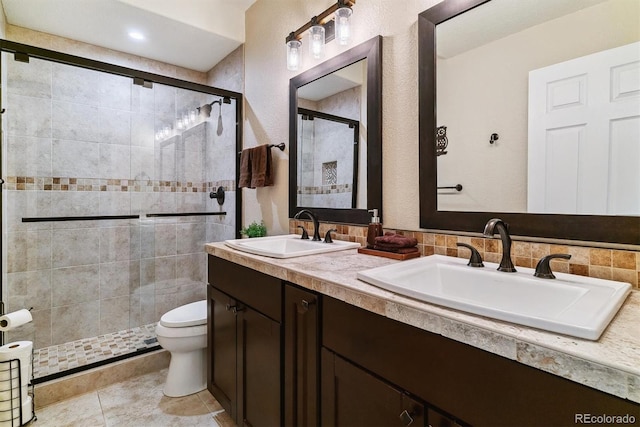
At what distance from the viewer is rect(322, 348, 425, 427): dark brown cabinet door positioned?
758 millimetres

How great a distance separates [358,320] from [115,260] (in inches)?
99.0

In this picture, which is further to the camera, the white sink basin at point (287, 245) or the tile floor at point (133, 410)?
the tile floor at point (133, 410)

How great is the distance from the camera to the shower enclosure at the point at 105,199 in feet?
7.43

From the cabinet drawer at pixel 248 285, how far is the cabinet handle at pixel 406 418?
0.57 m

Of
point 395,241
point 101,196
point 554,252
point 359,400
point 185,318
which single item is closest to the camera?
point 359,400

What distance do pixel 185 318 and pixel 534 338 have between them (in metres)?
1.91

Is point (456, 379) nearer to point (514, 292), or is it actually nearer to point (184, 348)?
point (514, 292)

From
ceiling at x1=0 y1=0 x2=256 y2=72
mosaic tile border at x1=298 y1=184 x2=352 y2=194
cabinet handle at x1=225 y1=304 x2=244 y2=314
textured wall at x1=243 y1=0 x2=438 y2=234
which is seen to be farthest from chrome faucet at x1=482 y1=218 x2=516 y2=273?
ceiling at x1=0 y1=0 x2=256 y2=72

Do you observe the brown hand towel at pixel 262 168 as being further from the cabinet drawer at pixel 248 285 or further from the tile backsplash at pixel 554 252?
the tile backsplash at pixel 554 252

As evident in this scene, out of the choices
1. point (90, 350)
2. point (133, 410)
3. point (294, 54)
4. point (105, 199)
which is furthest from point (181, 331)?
point (294, 54)

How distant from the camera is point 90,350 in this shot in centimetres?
231

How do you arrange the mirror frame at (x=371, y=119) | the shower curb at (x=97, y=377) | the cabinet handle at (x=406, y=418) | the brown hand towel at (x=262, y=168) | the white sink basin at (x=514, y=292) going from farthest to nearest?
the brown hand towel at (x=262, y=168) < the shower curb at (x=97, y=377) < the mirror frame at (x=371, y=119) < the cabinet handle at (x=406, y=418) < the white sink basin at (x=514, y=292)

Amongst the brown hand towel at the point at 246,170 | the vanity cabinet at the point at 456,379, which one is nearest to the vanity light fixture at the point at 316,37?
the brown hand towel at the point at 246,170

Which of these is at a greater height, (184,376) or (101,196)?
(101,196)
